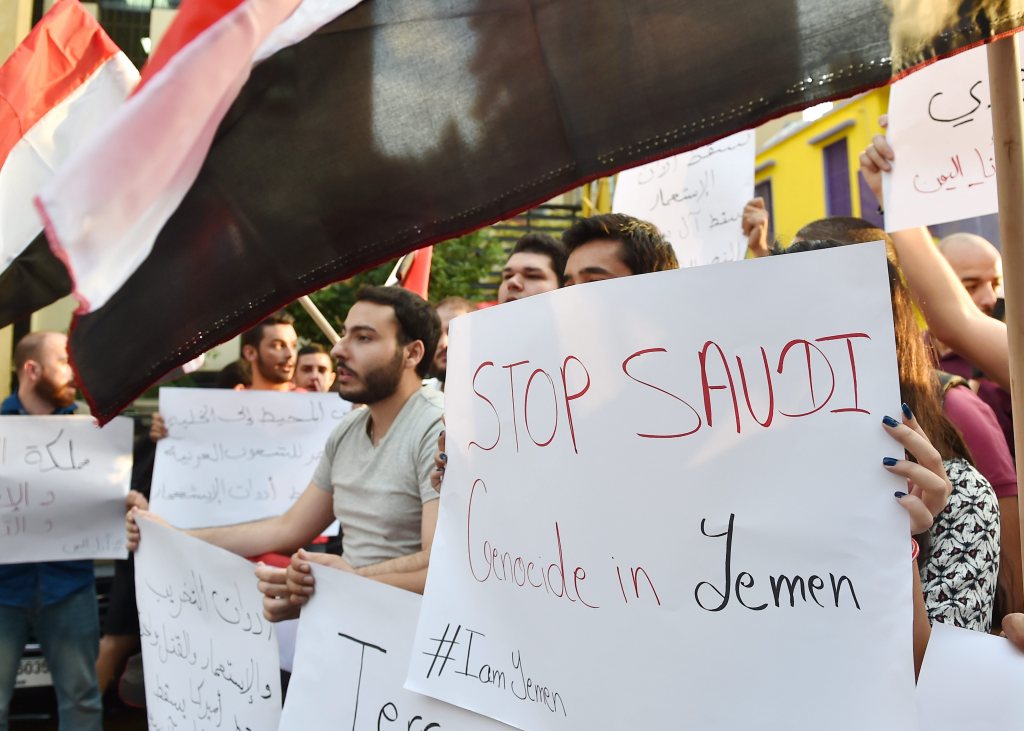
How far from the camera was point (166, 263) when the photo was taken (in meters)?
1.68

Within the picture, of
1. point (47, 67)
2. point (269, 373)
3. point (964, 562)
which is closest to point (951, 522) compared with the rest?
point (964, 562)

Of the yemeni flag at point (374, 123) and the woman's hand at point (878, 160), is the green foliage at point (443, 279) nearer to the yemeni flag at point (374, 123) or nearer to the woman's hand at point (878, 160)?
the woman's hand at point (878, 160)

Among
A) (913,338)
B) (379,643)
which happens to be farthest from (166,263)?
(913,338)

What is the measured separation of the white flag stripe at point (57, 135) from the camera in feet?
10.4

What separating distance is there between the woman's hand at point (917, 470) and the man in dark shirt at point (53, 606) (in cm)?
383

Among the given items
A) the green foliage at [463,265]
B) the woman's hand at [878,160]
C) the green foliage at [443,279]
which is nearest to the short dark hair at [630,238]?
the woman's hand at [878,160]

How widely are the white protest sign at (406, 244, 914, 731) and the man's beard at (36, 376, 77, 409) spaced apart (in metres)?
3.18

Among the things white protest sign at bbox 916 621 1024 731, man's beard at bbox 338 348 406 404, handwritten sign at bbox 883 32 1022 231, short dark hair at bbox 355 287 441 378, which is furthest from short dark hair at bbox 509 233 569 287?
white protest sign at bbox 916 621 1024 731

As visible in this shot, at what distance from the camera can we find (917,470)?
1.16 metres

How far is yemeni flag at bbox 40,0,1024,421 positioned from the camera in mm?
1282

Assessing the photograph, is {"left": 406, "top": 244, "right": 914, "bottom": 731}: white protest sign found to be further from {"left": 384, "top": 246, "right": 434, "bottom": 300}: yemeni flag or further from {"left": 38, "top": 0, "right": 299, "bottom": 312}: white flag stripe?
{"left": 384, "top": 246, "right": 434, "bottom": 300}: yemeni flag

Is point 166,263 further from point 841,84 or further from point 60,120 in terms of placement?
point 60,120

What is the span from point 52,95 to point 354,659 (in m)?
2.62

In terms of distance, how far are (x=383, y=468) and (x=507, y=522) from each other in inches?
47.0
